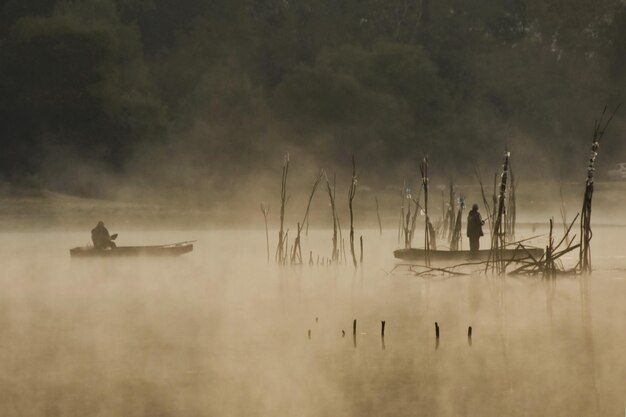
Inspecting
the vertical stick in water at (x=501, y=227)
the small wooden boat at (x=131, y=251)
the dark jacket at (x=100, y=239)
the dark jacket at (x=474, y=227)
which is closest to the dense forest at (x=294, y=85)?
the small wooden boat at (x=131, y=251)

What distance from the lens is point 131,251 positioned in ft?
114

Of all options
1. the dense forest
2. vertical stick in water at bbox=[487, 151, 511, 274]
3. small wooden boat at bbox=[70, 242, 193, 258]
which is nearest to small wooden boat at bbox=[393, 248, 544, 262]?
vertical stick in water at bbox=[487, 151, 511, 274]

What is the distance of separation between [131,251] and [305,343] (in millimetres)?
14728

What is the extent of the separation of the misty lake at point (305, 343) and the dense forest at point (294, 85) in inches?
987

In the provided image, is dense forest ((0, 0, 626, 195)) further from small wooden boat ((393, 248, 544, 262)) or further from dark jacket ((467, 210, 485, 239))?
small wooden boat ((393, 248, 544, 262))

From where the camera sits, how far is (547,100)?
2783 inches

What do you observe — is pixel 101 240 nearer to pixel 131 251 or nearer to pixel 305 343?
pixel 131 251

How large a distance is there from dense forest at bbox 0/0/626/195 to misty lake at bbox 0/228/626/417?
2506 centimetres

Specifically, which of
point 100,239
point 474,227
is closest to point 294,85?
point 100,239

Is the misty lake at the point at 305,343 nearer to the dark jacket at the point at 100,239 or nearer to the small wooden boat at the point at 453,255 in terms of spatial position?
the small wooden boat at the point at 453,255

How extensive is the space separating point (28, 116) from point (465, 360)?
140 feet

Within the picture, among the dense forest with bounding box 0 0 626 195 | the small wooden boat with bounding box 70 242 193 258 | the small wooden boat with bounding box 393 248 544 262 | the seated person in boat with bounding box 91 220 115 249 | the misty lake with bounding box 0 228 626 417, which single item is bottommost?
the misty lake with bounding box 0 228 626 417

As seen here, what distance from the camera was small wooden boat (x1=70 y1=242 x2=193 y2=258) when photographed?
114 ft

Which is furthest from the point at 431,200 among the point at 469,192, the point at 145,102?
the point at 145,102
